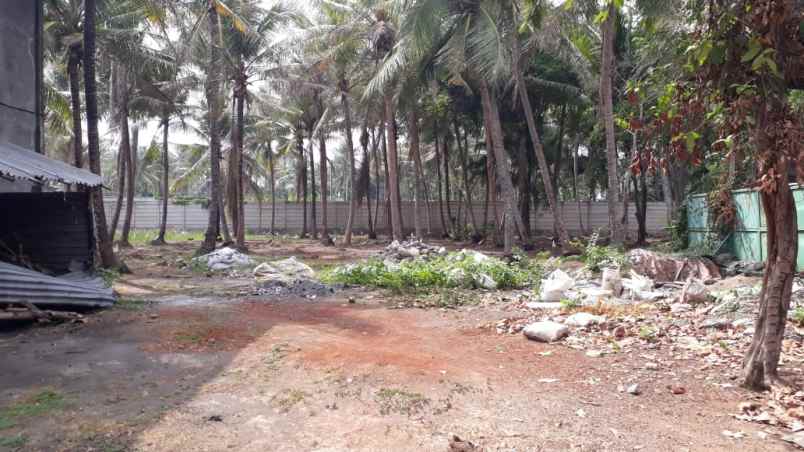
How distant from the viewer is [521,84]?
1606cm

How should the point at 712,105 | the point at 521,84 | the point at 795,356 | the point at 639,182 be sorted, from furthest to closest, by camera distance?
the point at 639,182 < the point at 521,84 < the point at 795,356 < the point at 712,105

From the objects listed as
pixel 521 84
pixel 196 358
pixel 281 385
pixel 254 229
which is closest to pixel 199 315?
pixel 196 358

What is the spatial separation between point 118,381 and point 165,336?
1.77 meters

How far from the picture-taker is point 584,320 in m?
6.73

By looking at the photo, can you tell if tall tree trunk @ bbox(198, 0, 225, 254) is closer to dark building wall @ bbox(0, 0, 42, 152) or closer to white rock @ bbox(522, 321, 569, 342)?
dark building wall @ bbox(0, 0, 42, 152)

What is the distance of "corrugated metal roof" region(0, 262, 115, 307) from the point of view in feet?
21.9

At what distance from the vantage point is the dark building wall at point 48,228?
30.1 ft

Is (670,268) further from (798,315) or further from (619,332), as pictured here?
Answer: (619,332)

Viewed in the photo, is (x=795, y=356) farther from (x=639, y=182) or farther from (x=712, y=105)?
(x=639, y=182)

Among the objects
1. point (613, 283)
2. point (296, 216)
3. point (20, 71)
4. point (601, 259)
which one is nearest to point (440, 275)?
point (613, 283)

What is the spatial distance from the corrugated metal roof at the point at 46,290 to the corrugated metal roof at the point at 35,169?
1.19m

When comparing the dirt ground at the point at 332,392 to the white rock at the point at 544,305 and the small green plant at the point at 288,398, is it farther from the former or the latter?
the white rock at the point at 544,305

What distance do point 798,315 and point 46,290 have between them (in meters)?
9.10

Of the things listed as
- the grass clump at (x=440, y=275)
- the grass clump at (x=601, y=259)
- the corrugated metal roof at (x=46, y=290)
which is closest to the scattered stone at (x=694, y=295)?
the grass clump at (x=601, y=259)
